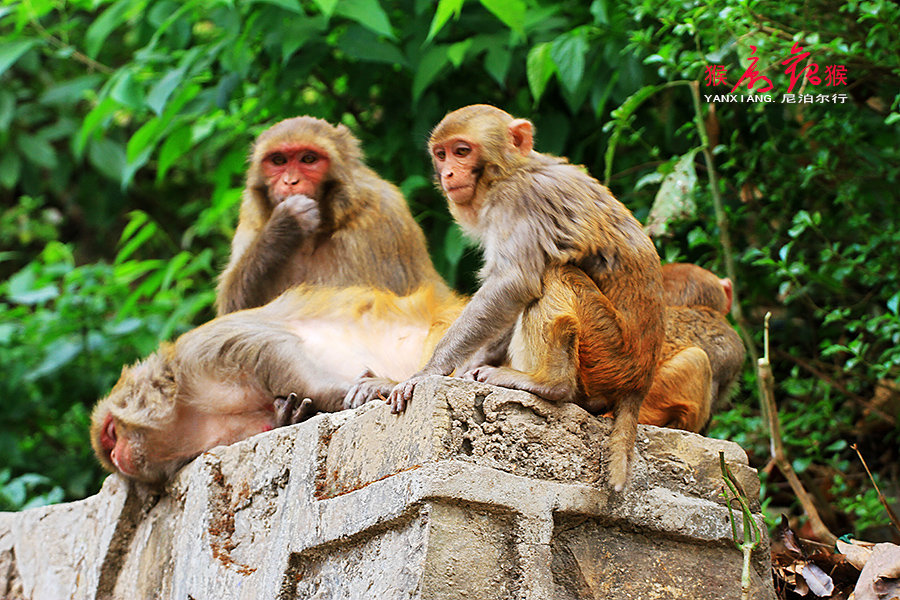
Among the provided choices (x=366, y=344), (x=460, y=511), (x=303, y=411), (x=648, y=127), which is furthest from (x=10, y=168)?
(x=460, y=511)

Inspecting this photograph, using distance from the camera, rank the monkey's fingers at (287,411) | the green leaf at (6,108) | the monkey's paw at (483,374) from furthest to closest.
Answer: the green leaf at (6,108)
the monkey's fingers at (287,411)
the monkey's paw at (483,374)

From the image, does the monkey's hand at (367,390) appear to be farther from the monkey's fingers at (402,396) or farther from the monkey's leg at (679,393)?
the monkey's leg at (679,393)

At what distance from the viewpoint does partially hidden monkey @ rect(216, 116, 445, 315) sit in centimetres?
397

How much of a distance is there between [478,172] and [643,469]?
1117mm

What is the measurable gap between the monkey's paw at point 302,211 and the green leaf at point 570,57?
1428mm

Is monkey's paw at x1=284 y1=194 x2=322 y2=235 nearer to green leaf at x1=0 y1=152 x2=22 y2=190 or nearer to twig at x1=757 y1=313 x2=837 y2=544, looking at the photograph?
twig at x1=757 y1=313 x2=837 y2=544

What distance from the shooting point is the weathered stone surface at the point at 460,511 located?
2559mm

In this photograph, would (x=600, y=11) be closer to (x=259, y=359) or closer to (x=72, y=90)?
(x=259, y=359)

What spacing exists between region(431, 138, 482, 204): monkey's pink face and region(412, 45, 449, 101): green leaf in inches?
66.7

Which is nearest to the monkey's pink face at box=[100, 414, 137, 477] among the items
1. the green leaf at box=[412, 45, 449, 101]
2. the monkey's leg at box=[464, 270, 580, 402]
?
the monkey's leg at box=[464, 270, 580, 402]

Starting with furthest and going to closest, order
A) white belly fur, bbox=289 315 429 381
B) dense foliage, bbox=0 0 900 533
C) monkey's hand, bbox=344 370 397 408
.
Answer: dense foliage, bbox=0 0 900 533 → white belly fur, bbox=289 315 429 381 → monkey's hand, bbox=344 370 397 408

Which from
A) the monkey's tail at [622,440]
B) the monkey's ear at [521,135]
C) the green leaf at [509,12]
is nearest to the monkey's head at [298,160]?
the monkey's ear at [521,135]

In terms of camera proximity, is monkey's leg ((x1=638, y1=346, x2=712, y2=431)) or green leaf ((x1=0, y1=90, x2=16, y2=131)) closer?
monkey's leg ((x1=638, y1=346, x2=712, y2=431))

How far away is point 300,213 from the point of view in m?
3.90
